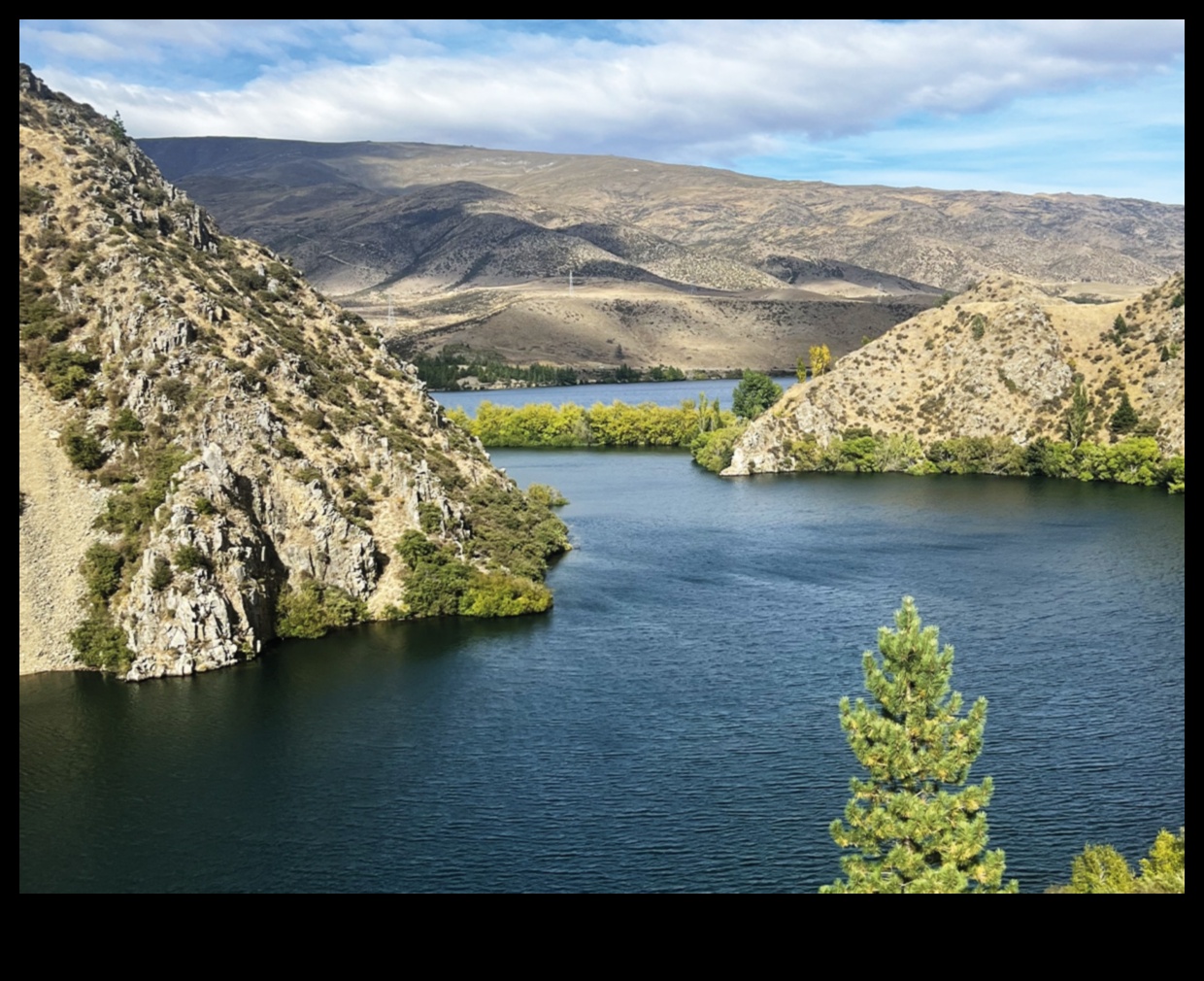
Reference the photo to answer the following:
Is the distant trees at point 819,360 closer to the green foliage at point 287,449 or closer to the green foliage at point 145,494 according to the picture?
the green foliage at point 287,449

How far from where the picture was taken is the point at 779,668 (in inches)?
1986

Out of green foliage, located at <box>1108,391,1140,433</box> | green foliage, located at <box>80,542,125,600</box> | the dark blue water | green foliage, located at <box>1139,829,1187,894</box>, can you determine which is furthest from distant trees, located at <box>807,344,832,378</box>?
green foliage, located at <box>1139,829,1187,894</box>

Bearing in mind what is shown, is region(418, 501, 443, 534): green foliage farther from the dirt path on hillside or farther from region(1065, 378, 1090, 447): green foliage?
region(1065, 378, 1090, 447): green foliage

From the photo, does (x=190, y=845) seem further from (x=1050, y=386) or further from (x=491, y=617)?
(x=1050, y=386)

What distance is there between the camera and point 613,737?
138 feet

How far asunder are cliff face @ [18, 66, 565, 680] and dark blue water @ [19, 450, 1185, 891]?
11.1ft

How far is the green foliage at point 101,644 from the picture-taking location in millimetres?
49344

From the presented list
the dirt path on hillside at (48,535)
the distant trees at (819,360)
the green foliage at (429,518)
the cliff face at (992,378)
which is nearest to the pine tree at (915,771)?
the dirt path on hillside at (48,535)

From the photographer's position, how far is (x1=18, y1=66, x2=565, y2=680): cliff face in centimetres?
5094

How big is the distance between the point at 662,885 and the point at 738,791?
6556 millimetres

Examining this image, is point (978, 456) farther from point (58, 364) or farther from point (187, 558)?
point (58, 364)

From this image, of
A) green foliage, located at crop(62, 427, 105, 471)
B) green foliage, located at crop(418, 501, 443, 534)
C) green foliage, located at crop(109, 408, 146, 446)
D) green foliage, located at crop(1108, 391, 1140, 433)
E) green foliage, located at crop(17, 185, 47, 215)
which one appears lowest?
green foliage, located at crop(418, 501, 443, 534)

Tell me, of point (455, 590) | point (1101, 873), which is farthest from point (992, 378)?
point (1101, 873)
